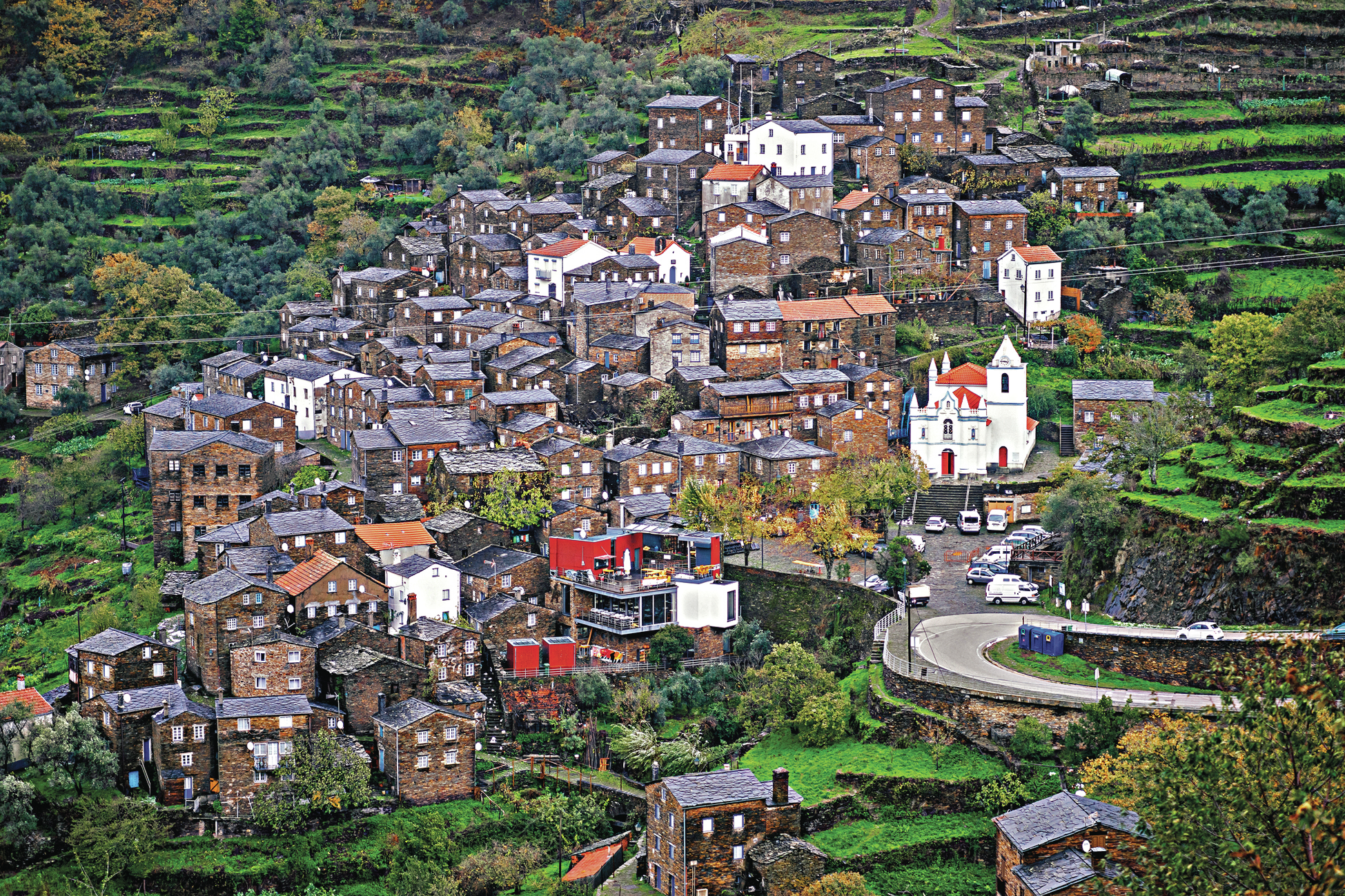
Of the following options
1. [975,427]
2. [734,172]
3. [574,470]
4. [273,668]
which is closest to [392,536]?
[574,470]

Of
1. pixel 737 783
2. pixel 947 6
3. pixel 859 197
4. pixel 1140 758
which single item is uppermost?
pixel 947 6

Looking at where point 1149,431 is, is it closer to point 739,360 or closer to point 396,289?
point 739,360

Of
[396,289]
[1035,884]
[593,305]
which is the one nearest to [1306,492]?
[1035,884]

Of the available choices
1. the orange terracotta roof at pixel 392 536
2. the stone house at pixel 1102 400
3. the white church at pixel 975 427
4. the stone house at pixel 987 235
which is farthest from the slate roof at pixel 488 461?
the stone house at pixel 987 235

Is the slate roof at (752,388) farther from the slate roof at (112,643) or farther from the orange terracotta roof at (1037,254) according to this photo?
the slate roof at (112,643)

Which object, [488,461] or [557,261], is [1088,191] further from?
[488,461]
